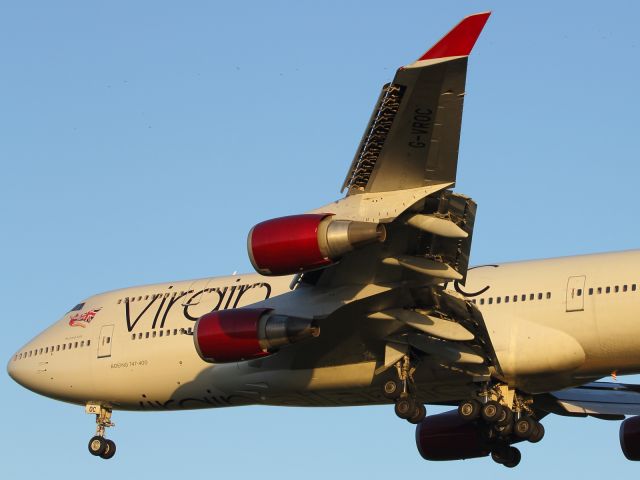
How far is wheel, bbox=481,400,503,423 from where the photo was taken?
27234mm

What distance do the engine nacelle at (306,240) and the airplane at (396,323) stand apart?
0.08 ft

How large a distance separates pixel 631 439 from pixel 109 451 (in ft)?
39.6

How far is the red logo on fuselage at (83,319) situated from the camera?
3228 centimetres

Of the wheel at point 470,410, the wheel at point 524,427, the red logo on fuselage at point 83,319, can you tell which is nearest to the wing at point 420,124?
the wheel at point 470,410

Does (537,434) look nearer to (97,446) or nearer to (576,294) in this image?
(576,294)

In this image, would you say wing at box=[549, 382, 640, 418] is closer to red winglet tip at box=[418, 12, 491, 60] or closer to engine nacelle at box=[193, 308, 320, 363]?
engine nacelle at box=[193, 308, 320, 363]

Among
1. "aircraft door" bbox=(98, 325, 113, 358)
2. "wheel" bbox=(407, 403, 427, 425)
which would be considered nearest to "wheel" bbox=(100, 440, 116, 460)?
"aircraft door" bbox=(98, 325, 113, 358)

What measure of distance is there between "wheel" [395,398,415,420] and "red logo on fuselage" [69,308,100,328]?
9041mm

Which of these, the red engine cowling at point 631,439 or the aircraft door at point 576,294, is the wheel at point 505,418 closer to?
the aircraft door at point 576,294

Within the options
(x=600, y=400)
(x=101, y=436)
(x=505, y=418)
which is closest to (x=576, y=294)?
(x=505, y=418)

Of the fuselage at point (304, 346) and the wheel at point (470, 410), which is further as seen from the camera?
the wheel at point (470, 410)

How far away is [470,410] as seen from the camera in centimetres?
2723

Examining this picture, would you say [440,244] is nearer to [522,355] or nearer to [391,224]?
[391,224]

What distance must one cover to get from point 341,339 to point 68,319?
873 centimetres
